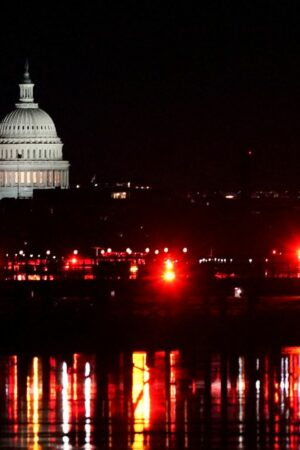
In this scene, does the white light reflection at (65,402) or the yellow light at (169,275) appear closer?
the white light reflection at (65,402)

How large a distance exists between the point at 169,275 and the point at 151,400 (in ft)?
122

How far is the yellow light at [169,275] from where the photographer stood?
84.1 m

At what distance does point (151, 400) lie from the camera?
164 feet

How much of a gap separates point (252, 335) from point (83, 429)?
18.1 meters

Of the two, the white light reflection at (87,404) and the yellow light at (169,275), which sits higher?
the yellow light at (169,275)

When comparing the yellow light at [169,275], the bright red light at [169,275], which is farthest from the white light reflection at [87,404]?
the yellow light at [169,275]

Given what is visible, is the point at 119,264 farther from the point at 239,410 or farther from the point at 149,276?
the point at 239,410

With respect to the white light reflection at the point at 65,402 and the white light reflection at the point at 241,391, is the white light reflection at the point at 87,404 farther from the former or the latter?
the white light reflection at the point at 241,391

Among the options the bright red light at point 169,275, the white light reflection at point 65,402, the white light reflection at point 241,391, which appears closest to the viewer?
the white light reflection at point 65,402

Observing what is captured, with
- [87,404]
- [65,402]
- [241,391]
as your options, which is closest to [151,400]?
[87,404]

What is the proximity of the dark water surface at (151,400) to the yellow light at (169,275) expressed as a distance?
2454 cm

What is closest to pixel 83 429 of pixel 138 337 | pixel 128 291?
pixel 138 337

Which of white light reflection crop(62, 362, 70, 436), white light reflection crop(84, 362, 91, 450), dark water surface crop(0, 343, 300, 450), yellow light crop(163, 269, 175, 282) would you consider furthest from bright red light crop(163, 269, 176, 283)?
white light reflection crop(62, 362, 70, 436)

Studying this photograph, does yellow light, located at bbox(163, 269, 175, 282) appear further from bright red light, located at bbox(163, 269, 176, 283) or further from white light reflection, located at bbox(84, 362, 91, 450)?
white light reflection, located at bbox(84, 362, 91, 450)
